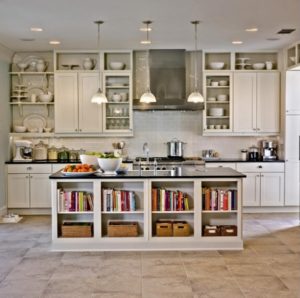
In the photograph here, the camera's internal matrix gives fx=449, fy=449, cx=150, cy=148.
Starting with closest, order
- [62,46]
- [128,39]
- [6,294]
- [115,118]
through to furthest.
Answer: [6,294] < [128,39] < [62,46] < [115,118]

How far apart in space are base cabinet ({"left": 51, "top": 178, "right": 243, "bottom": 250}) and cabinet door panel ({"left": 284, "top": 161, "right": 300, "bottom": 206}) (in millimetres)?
2725

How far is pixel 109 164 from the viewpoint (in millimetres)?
5516

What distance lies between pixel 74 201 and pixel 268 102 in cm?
431

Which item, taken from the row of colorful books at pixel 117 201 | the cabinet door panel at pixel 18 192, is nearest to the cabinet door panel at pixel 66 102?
the cabinet door panel at pixel 18 192

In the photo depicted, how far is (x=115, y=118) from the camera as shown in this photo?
815cm

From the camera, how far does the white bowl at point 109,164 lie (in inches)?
217

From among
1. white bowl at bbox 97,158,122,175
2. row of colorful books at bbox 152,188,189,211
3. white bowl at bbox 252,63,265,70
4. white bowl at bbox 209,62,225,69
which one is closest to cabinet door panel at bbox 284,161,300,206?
white bowl at bbox 252,63,265,70

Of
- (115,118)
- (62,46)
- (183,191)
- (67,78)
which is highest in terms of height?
(62,46)

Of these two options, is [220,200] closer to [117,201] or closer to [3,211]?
[117,201]

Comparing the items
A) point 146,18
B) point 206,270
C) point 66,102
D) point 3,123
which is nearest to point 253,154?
point 66,102

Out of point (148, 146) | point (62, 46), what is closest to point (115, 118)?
point (148, 146)

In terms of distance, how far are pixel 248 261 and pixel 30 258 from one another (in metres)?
2.46

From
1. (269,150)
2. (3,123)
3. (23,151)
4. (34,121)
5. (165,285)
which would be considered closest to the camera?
(165,285)

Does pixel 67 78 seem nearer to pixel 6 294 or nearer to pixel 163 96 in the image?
pixel 163 96
